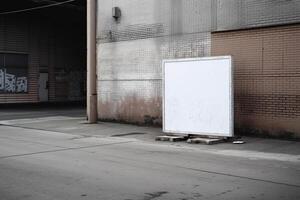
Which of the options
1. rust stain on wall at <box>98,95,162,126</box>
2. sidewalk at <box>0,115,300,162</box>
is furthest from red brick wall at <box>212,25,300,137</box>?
rust stain on wall at <box>98,95,162,126</box>

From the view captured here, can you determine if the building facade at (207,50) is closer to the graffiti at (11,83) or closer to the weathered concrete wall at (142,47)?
the weathered concrete wall at (142,47)

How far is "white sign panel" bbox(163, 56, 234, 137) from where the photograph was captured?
1340cm

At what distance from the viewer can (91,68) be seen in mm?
19547

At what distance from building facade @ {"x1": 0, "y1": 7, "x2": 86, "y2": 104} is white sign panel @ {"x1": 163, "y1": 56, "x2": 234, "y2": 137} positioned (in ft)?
59.1

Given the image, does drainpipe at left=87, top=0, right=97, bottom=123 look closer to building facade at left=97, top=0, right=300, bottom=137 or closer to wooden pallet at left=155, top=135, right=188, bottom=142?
building facade at left=97, top=0, right=300, bottom=137

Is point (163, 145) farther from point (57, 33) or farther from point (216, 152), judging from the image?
point (57, 33)

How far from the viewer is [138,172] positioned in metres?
9.01

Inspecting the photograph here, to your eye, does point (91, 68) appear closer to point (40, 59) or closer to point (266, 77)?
point (266, 77)

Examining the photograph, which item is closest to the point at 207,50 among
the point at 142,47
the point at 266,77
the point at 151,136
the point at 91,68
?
the point at 266,77

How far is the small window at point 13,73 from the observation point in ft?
98.5

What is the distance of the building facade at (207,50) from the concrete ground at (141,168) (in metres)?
1.32

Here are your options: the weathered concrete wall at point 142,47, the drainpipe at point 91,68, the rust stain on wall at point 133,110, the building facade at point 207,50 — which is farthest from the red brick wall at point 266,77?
the drainpipe at point 91,68

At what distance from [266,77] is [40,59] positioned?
68.7ft

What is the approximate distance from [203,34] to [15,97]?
18051 millimetres
